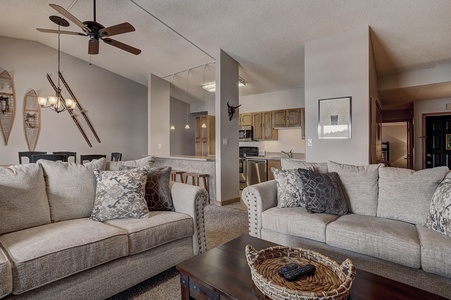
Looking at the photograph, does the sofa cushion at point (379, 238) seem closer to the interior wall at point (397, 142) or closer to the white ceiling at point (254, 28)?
the white ceiling at point (254, 28)

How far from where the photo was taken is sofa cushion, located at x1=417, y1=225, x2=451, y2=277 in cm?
152

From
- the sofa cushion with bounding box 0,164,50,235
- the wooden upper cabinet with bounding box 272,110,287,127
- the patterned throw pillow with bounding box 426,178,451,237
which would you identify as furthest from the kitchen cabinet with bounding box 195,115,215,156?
the patterned throw pillow with bounding box 426,178,451,237

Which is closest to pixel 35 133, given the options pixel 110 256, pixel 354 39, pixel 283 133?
pixel 110 256

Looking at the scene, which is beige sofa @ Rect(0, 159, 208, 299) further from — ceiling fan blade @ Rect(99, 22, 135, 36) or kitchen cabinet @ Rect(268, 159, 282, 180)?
kitchen cabinet @ Rect(268, 159, 282, 180)

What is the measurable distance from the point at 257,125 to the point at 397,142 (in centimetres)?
649

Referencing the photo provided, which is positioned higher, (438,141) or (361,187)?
(438,141)

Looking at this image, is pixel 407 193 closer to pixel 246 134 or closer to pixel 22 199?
pixel 22 199

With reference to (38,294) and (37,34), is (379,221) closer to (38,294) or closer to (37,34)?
(38,294)

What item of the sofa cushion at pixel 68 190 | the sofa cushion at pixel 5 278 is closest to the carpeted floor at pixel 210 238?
the sofa cushion at pixel 5 278

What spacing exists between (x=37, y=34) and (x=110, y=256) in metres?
5.75

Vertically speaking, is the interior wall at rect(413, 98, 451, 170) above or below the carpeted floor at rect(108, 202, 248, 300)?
above

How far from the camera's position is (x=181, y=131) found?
831cm

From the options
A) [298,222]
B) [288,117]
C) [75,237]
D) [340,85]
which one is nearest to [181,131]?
[288,117]

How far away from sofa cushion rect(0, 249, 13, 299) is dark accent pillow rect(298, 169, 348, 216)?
2.20 metres
